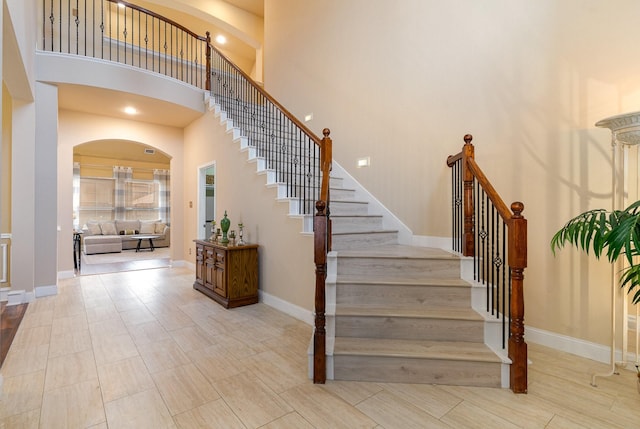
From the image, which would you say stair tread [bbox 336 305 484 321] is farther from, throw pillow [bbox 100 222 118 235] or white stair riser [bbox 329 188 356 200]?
throw pillow [bbox 100 222 118 235]

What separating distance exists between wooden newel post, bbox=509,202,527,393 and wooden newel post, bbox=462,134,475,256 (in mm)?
673

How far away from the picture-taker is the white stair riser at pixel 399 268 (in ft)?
8.61

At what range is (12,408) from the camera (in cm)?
178

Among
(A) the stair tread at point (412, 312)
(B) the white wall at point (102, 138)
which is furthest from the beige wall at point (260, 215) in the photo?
(A) the stair tread at point (412, 312)

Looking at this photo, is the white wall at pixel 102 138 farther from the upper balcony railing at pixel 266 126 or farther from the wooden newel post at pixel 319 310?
the wooden newel post at pixel 319 310

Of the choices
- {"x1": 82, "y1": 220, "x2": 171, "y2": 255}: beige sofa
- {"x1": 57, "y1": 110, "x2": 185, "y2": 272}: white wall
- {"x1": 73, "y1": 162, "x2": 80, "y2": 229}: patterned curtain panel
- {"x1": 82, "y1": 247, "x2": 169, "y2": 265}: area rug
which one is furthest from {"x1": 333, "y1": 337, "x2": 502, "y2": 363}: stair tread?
{"x1": 73, "y1": 162, "x2": 80, "y2": 229}: patterned curtain panel

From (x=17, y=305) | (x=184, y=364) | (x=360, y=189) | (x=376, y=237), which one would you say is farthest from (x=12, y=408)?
(x=360, y=189)

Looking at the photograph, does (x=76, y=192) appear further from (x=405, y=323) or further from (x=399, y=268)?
(x=405, y=323)

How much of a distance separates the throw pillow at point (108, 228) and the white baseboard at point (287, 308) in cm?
769

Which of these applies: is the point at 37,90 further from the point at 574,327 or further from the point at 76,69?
the point at 574,327

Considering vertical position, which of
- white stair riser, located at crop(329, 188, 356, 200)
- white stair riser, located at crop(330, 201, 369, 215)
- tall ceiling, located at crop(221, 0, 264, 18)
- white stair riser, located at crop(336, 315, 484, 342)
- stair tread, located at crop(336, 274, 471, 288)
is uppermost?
tall ceiling, located at crop(221, 0, 264, 18)

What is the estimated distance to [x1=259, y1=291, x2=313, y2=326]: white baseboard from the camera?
3.19 metres

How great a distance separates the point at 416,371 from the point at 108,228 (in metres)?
10.1

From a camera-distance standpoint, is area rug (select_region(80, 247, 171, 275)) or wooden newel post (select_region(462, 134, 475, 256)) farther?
area rug (select_region(80, 247, 171, 275))
